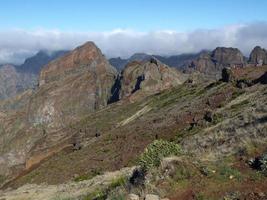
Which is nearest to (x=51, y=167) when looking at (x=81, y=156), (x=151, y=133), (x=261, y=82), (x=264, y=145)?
(x=81, y=156)

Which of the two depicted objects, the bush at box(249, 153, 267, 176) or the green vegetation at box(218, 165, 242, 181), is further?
the bush at box(249, 153, 267, 176)

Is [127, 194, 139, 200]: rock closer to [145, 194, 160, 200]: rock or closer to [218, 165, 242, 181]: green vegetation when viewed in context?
[145, 194, 160, 200]: rock

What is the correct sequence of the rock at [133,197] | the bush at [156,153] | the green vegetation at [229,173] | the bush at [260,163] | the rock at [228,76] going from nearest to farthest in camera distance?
1. the rock at [133,197]
2. the green vegetation at [229,173]
3. the bush at [260,163]
4. the bush at [156,153]
5. the rock at [228,76]

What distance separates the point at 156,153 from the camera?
117ft

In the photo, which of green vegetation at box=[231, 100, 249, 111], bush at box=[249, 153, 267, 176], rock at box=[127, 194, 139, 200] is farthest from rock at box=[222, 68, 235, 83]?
rock at box=[127, 194, 139, 200]

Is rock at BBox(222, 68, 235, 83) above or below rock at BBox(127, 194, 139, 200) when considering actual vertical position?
below

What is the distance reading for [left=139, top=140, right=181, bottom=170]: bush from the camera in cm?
3281

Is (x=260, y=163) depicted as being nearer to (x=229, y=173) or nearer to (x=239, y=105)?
(x=229, y=173)

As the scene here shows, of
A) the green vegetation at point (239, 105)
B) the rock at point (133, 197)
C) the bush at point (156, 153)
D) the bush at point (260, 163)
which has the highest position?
the bush at point (260, 163)

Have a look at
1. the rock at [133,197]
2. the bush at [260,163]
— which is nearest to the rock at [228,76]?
the bush at [260,163]

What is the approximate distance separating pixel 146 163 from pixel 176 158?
2.39 metres

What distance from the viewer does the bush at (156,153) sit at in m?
32.8

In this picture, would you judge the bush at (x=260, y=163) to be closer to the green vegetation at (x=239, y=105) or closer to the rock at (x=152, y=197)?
the rock at (x=152, y=197)

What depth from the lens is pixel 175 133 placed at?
4405 inches
